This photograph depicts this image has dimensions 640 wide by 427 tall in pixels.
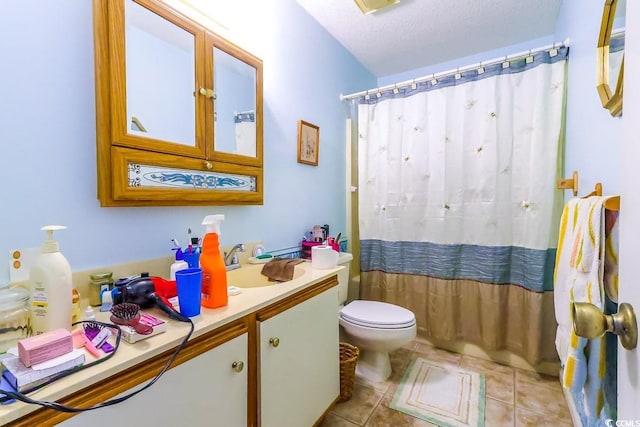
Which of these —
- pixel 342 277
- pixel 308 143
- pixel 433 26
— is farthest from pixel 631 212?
pixel 433 26

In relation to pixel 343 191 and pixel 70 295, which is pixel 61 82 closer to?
pixel 70 295

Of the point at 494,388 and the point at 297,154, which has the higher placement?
the point at 297,154

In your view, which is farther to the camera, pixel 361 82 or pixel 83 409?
pixel 361 82

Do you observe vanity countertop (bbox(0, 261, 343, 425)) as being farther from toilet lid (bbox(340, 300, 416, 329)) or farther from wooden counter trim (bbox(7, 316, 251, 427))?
toilet lid (bbox(340, 300, 416, 329))

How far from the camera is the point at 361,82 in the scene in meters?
2.47

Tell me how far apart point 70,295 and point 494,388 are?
205 centimetres

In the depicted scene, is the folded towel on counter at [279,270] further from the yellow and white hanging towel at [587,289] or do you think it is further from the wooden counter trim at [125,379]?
the yellow and white hanging towel at [587,289]

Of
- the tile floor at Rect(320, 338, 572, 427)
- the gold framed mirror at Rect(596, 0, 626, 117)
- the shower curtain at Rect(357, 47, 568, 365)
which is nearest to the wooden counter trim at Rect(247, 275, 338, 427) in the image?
the tile floor at Rect(320, 338, 572, 427)

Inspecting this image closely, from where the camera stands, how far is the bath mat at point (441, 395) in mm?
1420

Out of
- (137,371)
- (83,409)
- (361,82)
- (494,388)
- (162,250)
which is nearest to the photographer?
(83,409)

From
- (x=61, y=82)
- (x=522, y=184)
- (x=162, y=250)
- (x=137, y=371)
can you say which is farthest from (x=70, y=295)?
(x=522, y=184)

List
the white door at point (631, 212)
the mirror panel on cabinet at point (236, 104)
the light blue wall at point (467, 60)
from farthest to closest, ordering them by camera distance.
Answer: the light blue wall at point (467, 60), the mirror panel on cabinet at point (236, 104), the white door at point (631, 212)

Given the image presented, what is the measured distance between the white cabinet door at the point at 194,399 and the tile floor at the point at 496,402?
776 mm

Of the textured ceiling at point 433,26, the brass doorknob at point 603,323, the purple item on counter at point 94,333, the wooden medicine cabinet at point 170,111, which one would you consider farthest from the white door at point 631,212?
the textured ceiling at point 433,26
